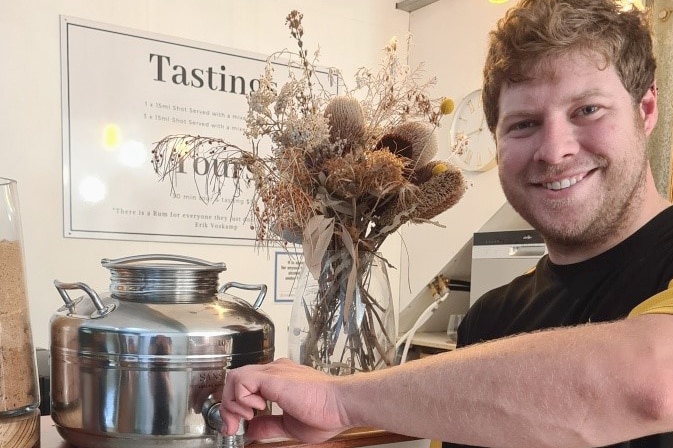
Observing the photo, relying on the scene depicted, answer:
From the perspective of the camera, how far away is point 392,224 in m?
0.98

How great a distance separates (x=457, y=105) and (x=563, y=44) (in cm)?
194

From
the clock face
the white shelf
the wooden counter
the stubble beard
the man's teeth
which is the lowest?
the white shelf

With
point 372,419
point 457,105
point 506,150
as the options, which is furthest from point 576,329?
point 457,105

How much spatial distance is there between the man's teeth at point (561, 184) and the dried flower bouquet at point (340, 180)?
18 cm

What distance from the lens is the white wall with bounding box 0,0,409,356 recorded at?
7.39 ft

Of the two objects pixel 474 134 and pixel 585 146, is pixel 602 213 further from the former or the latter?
pixel 474 134

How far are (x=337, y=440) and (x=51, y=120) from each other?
1.97 m

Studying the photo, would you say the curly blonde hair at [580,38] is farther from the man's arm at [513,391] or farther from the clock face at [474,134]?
the clock face at [474,134]

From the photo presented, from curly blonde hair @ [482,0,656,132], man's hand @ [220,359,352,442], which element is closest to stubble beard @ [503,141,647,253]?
curly blonde hair @ [482,0,656,132]

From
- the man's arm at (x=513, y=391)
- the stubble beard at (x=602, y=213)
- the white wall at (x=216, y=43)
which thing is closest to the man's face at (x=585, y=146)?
the stubble beard at (x=602, y=213)

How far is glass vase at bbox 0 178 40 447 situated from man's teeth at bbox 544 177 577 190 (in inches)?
32.3

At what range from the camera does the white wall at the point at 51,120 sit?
225cm

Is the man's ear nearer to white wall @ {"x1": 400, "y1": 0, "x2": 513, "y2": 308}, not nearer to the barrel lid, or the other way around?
the barrel lid

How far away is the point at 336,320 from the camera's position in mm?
947
